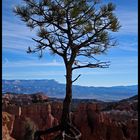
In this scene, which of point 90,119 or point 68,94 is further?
point 90,119

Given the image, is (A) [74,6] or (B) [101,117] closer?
(A) [74,6]

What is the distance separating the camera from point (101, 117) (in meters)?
55.5

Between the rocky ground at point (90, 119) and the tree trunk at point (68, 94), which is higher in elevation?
the tree trunk at point (68, 94)

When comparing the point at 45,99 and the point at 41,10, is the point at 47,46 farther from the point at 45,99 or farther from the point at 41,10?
the point at 45,99

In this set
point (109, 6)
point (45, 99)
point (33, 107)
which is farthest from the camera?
point (45, 99)

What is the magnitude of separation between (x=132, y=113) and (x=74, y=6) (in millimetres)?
49119

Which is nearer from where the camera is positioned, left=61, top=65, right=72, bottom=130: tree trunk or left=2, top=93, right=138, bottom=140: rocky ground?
left=61, top=65, right=72, bottom=130: tree trunk

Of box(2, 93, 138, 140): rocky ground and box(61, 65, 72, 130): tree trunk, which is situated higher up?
box(61, 65, 72, 130): tree trunk

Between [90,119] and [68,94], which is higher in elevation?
[68,94]

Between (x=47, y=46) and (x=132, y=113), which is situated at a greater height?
(x=47, y=46)

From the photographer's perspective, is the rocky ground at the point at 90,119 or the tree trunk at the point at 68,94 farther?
the rocky ground at the point at 90,119

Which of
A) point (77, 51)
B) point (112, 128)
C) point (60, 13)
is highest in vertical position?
point (60, 13)

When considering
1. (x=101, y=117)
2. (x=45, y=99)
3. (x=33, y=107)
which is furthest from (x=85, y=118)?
(x=45, y=99)

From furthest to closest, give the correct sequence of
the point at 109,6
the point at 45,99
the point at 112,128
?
the point at 45,99 → the point at 112,128 → the point at 109,6
